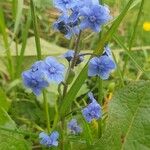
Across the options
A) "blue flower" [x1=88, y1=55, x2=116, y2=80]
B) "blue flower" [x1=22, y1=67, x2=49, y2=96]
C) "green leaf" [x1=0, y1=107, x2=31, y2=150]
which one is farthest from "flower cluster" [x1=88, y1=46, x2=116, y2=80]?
"green leaf" [x1=0, y1=107, x2=31, y2=150]

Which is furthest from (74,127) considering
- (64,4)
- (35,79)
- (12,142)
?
(64,4)

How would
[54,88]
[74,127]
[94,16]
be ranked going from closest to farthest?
[94,16]
[74,127]
[54,88]

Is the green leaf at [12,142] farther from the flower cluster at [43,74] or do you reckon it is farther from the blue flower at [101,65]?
the blue flower at [101,65]

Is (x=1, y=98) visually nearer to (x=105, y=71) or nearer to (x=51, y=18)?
(x=105, y=71)

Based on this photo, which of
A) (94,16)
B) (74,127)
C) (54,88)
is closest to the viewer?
(94,16)

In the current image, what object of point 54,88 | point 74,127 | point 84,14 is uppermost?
point 54,88

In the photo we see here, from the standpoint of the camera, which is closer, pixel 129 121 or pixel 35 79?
pixel 35 79

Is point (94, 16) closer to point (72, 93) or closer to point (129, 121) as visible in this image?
point (72, 93)
